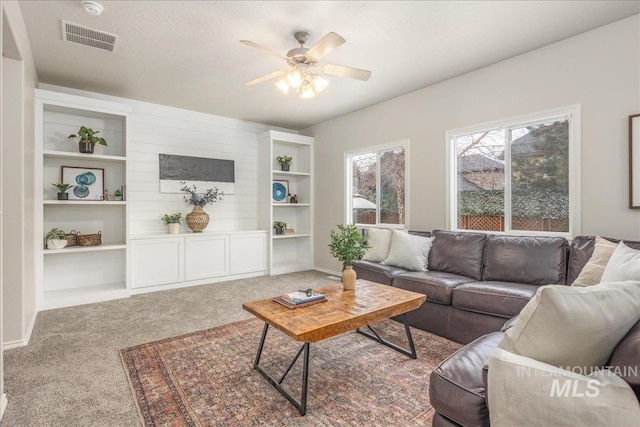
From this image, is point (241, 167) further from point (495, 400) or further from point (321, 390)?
point (495, 400)

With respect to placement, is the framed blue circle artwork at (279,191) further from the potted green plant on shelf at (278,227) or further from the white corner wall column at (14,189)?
the white corner wall column at (14,189)

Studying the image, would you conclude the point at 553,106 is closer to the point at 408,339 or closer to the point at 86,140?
the point at 408,339

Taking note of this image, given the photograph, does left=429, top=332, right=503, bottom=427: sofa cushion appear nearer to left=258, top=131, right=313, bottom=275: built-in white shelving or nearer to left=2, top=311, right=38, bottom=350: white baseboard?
left=2, top=311, right=38, bottom=350: white baseboard

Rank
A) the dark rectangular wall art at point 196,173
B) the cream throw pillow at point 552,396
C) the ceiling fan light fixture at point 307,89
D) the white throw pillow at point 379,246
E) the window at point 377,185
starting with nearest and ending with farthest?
1. the cream throw pillow at point 552,396
2. the ceiling fan light fixture at point 307,89
3. the white throw pillow at point 379,246
4. the window at point 377,185
5. the dark rectangular wall art at point 196,173

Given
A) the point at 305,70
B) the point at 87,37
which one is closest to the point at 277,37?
the point at 305,70

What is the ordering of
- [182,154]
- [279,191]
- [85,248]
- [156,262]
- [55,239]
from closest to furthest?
[55,239] < [85,248] < [156,262] < [182,154] < [279,191]

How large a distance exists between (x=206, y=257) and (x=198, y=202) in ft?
2.99

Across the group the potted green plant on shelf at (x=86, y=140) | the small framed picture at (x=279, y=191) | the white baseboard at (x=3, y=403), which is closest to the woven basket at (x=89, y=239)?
the potted green plant on shelf at (x=86, y=140)

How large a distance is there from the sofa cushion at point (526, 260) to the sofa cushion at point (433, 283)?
302 millimetres

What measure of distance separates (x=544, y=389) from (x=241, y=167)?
5.35 metres

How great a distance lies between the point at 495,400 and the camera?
1130 mm

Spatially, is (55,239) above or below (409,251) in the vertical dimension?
above

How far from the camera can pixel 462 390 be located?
1.31 meters

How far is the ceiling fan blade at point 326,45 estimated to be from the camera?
226 centimetres
